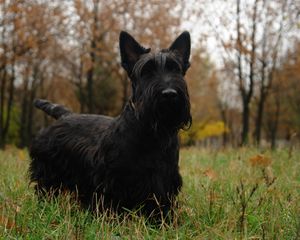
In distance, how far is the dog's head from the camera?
123 inches

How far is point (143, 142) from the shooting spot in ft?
11.5

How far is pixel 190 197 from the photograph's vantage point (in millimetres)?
4176

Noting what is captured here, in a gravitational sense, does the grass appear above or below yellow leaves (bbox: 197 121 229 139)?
above

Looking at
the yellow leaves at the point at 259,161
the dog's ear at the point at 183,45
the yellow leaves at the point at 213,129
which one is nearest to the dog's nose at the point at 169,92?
the dog's ear at the point at 183,45

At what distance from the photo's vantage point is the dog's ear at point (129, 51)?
3721mm

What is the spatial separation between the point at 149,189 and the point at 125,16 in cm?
1274

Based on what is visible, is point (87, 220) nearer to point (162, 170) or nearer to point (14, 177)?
point (162, 170)

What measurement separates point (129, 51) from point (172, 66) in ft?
1.90

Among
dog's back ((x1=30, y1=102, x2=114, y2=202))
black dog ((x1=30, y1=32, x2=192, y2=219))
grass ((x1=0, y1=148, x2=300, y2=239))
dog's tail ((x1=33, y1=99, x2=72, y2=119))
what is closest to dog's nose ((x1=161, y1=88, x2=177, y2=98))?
black dog ((x1=30, y1=32, x2=192, y2=219))

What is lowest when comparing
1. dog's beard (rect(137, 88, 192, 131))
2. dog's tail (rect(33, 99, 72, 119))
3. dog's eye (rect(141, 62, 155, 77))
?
dog's tail (rect(33, 99, 72, 119))

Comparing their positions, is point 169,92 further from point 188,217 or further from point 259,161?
point 259,161

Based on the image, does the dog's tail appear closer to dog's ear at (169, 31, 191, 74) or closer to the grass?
the grass

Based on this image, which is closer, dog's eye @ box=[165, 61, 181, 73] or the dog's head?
the dog's head

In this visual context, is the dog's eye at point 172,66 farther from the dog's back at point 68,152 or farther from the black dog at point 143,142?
the dog's back at point 68,152
